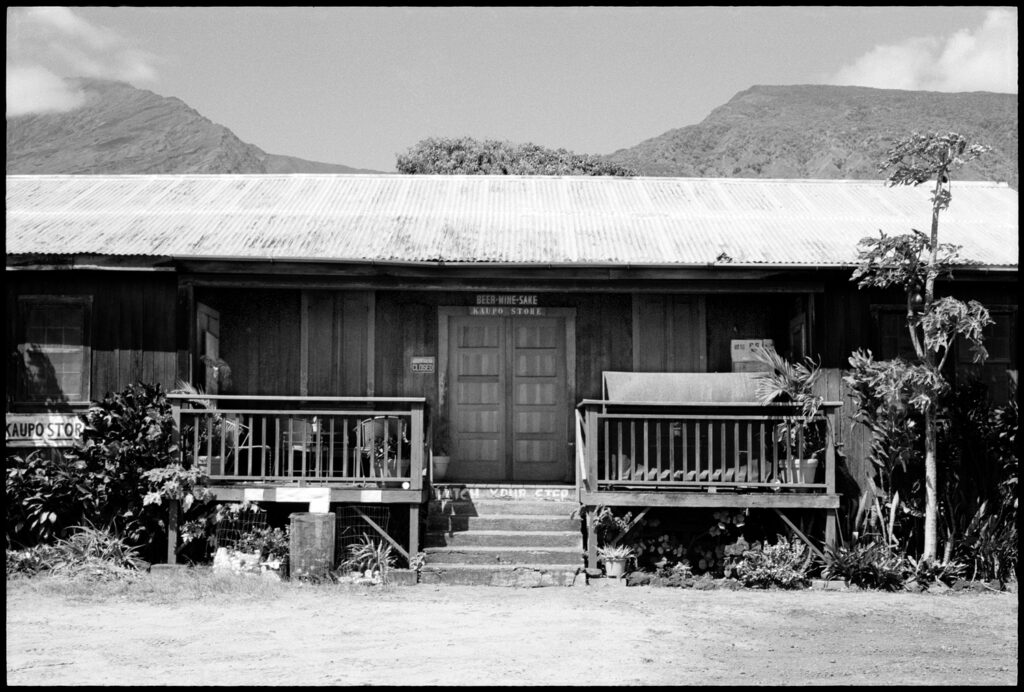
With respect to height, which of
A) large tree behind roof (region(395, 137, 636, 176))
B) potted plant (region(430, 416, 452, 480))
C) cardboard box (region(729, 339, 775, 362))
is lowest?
potted plant (region(430, 416, 452, 480))

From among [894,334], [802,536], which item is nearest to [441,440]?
[802,536]

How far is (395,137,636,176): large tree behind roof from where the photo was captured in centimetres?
3628

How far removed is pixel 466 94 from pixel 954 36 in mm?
84846

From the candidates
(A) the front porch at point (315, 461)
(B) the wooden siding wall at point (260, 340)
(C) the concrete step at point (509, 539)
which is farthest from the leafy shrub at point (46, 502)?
(C) the concrete step at point (509, 539)

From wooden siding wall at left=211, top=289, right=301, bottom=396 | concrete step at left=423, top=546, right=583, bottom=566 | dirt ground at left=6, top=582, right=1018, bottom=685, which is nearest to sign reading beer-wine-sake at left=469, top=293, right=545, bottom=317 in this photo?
wooden siding wall at left=211, top=289, right=301, bottom=396

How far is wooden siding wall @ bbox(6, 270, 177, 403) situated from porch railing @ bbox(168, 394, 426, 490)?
3.32ft

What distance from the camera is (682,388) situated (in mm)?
12508

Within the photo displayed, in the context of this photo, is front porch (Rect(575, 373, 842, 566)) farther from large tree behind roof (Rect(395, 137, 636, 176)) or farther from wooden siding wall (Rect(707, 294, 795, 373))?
large tree behind roof (Rect(395, 137, 636, 176))

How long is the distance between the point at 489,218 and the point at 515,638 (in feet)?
21.6

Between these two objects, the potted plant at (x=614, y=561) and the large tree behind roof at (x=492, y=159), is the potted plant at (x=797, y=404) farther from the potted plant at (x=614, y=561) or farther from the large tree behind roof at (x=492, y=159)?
the large tree behind roof at (x=492, y=159)

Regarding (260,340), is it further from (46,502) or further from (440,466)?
(46,502)

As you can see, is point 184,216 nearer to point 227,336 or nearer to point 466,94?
point 227,336

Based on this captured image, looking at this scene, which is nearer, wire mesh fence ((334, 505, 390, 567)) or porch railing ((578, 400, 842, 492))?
porch railing ((578, 400, 842, 492))

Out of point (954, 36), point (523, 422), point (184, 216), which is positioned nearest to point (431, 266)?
point (523, 422)
